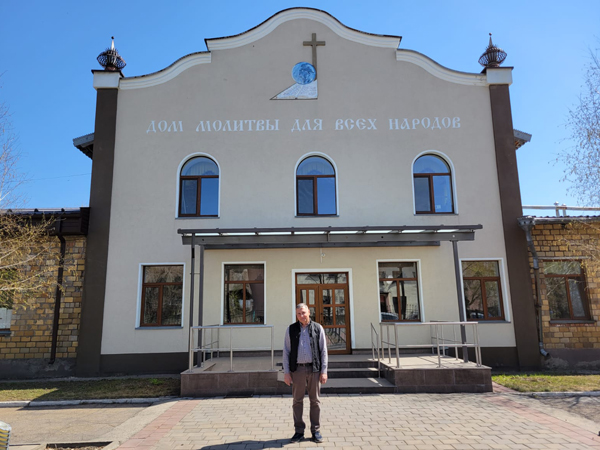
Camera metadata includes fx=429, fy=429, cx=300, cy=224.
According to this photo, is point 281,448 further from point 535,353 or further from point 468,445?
point 535,353

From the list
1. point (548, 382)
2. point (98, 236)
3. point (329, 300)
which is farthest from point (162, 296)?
point (548, 382)

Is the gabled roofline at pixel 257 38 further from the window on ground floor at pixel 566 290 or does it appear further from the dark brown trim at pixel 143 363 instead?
the window on ground floor at pixel 566 290

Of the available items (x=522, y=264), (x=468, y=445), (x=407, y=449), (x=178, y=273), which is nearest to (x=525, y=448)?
(x=468, y=445)

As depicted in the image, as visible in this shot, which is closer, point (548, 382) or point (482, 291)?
point (548, 382)

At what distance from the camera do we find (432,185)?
12.3 meters

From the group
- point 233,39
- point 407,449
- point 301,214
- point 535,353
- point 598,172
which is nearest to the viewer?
point 407,449

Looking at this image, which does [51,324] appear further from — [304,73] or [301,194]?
[304,73]

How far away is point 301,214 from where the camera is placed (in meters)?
12.0

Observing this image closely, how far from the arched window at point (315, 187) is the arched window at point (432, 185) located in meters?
2.46

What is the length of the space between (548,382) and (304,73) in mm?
10107

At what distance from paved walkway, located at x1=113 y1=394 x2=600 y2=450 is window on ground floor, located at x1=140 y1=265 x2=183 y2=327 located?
380 centimetres

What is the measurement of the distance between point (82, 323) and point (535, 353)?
39.0 feet

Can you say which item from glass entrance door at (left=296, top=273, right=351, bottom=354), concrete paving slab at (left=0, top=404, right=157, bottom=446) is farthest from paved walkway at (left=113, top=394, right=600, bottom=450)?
glass entrance door at (left=296, top=273, right=351, bottom=354)

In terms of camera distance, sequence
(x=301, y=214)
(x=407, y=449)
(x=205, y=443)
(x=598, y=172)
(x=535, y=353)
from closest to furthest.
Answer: (x=407, y=449) → (x=205, y=443) → (x=598, y=172) → (x=535, y=353) → (x=301, y=214)
